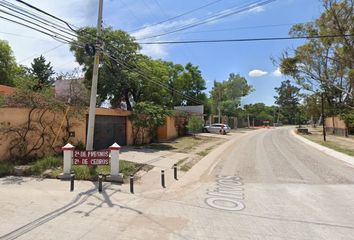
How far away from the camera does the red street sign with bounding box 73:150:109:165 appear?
11016 millimetres

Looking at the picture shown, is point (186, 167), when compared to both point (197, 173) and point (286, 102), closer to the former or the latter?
point (197, 173)

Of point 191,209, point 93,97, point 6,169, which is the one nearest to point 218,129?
point 93,97

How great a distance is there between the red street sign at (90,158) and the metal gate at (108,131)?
7.34 meters

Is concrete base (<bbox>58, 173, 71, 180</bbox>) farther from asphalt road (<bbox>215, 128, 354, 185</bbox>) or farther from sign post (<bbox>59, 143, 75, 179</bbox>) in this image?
asphalt road (<bbox>215, 128, 354, 185</bbox>)

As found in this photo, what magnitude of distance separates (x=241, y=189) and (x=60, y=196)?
5.79 metres

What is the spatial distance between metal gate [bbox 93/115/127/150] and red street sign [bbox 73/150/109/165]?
7.34 metres

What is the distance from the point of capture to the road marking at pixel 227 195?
800 cm

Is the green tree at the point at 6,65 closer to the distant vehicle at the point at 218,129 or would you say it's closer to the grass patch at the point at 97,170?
the grass patch at the point at 97,170

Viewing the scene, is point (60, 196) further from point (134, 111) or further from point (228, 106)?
point (228, 106)

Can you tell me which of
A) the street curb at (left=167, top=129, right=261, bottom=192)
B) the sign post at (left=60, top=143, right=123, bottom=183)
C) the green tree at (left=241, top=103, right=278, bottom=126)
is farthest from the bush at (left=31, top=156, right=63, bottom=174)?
the green tree at (left=241, top=103, right=278, bottom=126)

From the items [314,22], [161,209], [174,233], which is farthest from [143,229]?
[314,22]

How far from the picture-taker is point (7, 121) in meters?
12.8

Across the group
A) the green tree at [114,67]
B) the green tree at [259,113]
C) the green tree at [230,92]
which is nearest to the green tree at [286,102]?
the green tree at [259,113]

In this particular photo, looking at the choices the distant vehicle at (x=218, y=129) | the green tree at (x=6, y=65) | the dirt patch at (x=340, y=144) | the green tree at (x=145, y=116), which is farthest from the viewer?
the distant vehicle at (x=218, y=129)
